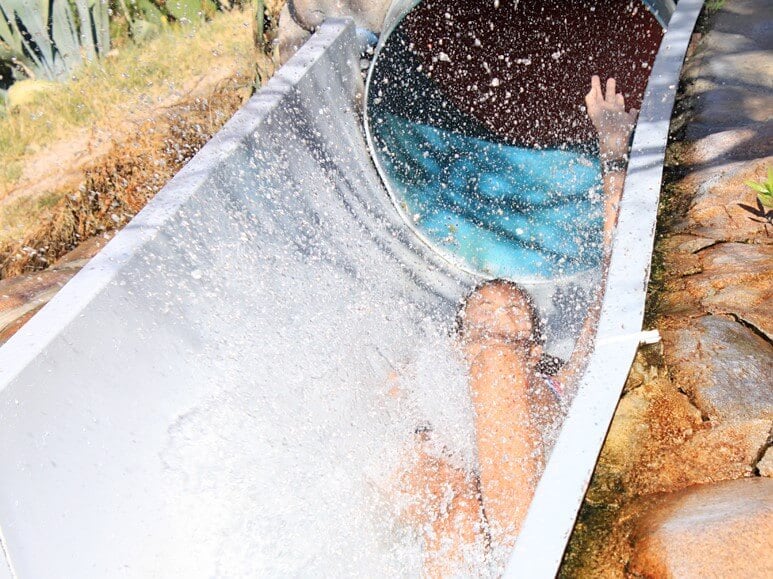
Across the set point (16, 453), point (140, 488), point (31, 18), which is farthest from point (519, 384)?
point (31, 18)

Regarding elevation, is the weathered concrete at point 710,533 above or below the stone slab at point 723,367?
above

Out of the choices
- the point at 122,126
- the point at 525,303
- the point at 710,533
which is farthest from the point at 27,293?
the point at 710,533

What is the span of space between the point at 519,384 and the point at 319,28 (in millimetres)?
2043

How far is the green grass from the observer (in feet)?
16.8

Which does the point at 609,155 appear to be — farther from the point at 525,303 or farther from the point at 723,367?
the point at 723,367

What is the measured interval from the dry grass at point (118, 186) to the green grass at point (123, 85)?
27 centimetres

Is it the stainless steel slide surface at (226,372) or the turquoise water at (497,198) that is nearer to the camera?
the stainless steel slide surface at (226,372)

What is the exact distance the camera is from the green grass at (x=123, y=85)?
5.12 m

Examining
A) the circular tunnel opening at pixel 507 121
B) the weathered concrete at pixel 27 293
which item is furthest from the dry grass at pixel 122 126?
the circular tunnel opening at pixel 507 121

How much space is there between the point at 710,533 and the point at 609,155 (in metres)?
2.27

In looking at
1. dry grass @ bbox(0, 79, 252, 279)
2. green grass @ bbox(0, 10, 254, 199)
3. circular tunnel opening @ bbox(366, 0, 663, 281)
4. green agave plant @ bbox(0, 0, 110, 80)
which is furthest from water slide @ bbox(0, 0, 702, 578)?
green agave plant @ bbox(0, 0, 110, 80)

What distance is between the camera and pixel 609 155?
3.27 metres

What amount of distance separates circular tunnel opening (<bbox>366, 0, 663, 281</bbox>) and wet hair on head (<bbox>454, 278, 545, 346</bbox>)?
0.13 m

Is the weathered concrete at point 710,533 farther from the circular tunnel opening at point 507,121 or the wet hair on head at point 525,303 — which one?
the circular tunnel opening at point 507,121
